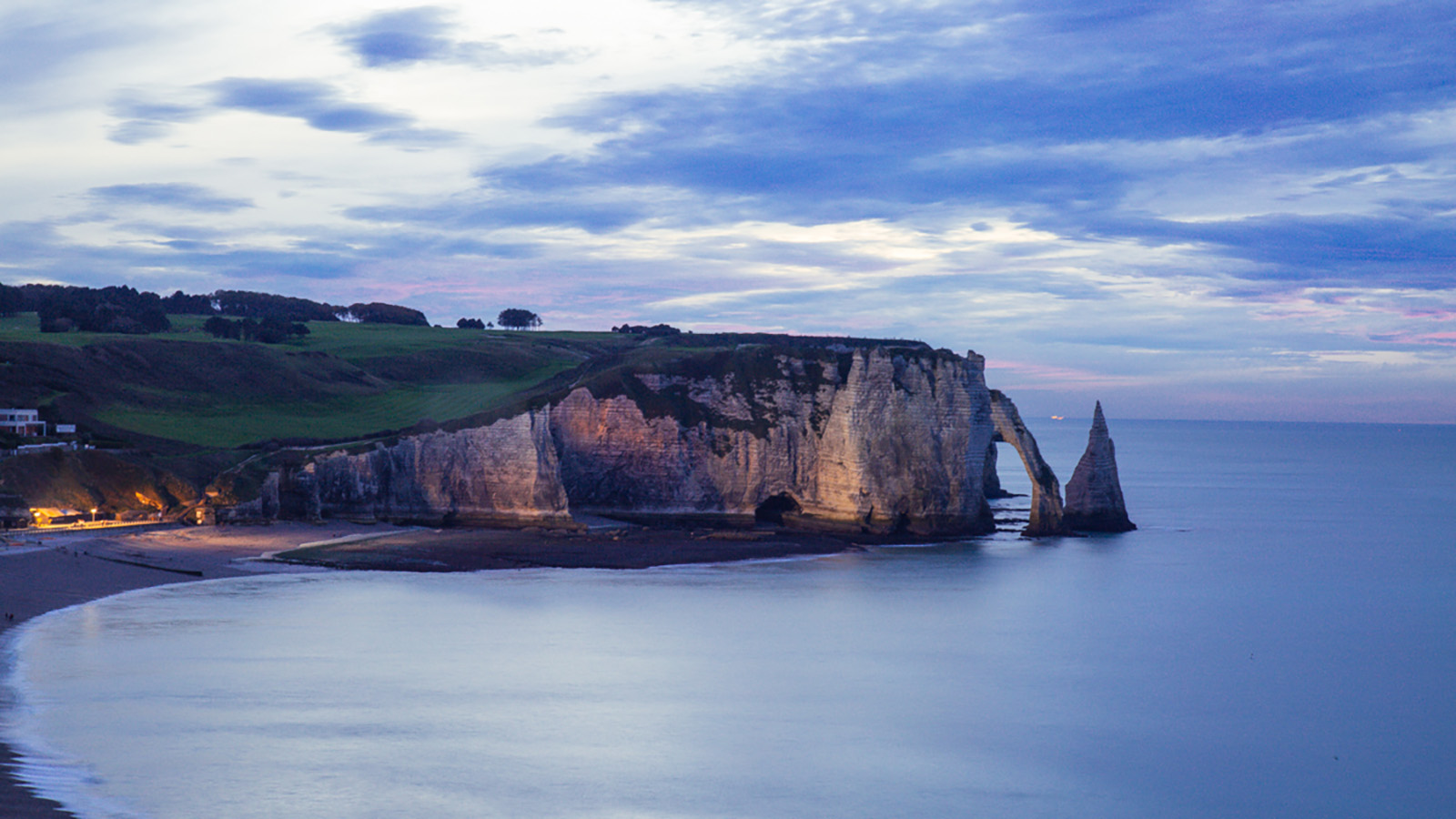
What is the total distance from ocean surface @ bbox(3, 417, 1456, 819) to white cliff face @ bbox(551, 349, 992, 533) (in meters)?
7.39

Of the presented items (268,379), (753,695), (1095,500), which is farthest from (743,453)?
(268,379)

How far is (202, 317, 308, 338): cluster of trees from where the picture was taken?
99.2m

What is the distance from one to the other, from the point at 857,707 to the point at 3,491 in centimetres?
3802

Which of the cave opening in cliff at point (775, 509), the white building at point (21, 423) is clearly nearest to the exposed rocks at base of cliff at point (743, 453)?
the cave opening in cliff at point (775, 509)

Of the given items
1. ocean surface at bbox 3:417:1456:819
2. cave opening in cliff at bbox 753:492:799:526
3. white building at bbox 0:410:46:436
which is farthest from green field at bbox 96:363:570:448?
ocean surface at bbox 3:417:1456:819

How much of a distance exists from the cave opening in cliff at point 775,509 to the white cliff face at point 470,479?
11.4 m

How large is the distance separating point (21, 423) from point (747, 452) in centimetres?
3616

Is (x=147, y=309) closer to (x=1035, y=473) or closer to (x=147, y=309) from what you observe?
(x=147, y=309)

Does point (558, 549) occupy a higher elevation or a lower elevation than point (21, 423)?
lower

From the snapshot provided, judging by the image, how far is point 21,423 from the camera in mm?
57094

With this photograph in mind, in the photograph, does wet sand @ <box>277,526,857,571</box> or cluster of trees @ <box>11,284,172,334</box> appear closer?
wet sand @ <box>277,526,857,571</box>

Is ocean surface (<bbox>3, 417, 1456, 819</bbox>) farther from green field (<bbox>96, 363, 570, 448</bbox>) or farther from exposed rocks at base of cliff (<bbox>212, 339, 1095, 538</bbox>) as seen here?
green field (<bbox>96, 363, 570, 448</bbox>)

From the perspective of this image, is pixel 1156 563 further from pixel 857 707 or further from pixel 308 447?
pixel 308 447

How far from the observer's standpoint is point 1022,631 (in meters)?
38.1
